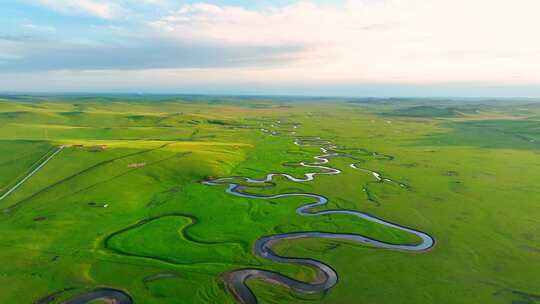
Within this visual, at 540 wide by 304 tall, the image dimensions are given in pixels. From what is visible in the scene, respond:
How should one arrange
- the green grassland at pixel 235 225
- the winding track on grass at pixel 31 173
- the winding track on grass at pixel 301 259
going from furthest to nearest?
the winding track on grass at pixel 31 173
the green grassland at pixel 235 225
the winding track on grass at pixel 301 259

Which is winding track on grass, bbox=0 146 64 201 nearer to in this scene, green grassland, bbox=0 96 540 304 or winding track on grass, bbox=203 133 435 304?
green grassland, bbox=0 96 540 304

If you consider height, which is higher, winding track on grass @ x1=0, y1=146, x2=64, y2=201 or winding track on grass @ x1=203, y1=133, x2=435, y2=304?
winding track on grass @ x1=0, y1=146, x2=64, y2=201

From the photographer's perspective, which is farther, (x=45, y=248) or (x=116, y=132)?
(x=116, y=132)

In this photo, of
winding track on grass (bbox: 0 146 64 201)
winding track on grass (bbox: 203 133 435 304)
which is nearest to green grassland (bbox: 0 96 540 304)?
winding track on grass (bbox: 203 133 435 304)

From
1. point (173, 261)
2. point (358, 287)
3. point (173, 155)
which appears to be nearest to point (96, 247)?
point (173, 261)

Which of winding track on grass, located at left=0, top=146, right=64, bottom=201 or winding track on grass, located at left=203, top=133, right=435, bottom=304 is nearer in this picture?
winding track on grass, located at left=203, top=133, right=435, bottom=304

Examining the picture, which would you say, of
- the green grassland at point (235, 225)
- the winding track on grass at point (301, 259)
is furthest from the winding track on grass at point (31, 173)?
the winding track on grass at point (301, 259)

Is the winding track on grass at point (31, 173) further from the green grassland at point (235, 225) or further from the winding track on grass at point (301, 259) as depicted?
the winding track on grass at point (301, 259)

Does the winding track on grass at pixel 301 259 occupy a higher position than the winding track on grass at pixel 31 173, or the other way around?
the winding track on grass at pixel 31 173

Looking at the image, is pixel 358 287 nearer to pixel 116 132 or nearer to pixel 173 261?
pixel 173 261

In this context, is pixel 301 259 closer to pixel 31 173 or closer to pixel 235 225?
pixel 235 225

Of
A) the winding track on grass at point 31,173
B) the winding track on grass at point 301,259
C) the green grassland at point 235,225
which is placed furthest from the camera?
the winding track on grass at point 31,173
